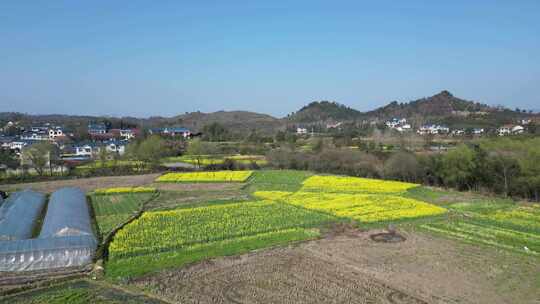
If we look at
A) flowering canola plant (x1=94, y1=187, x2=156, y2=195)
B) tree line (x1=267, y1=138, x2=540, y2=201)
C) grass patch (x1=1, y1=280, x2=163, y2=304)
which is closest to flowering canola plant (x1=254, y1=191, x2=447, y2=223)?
tree line (x1=267, y1=138, x2=540, y2=201)

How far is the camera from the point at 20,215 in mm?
24375

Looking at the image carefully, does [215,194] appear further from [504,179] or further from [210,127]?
[210,127]

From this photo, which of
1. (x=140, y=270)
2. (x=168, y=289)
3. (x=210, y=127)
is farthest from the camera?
(x=210, y=127)

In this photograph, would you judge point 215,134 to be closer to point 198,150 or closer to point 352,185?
point 198,150

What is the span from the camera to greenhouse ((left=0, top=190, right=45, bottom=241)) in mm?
20562

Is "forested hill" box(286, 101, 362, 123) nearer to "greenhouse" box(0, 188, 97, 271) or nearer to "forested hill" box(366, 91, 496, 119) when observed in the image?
"forested hill" box(366, 91, 496, 119)

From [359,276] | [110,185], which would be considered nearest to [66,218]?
[359,276]

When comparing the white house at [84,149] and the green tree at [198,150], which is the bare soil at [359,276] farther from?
the white house at [84,149]

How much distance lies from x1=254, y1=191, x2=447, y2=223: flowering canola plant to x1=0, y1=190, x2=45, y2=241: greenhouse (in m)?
16.9

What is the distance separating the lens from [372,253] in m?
19.4

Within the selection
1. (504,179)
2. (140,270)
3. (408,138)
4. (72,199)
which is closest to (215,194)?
(72,199)

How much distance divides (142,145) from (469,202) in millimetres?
41266

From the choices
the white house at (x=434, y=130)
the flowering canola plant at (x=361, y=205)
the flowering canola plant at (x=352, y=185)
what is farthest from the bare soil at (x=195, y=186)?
the white house at (x=434, y=130)

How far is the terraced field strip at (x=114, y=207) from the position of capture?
25.3 meters
